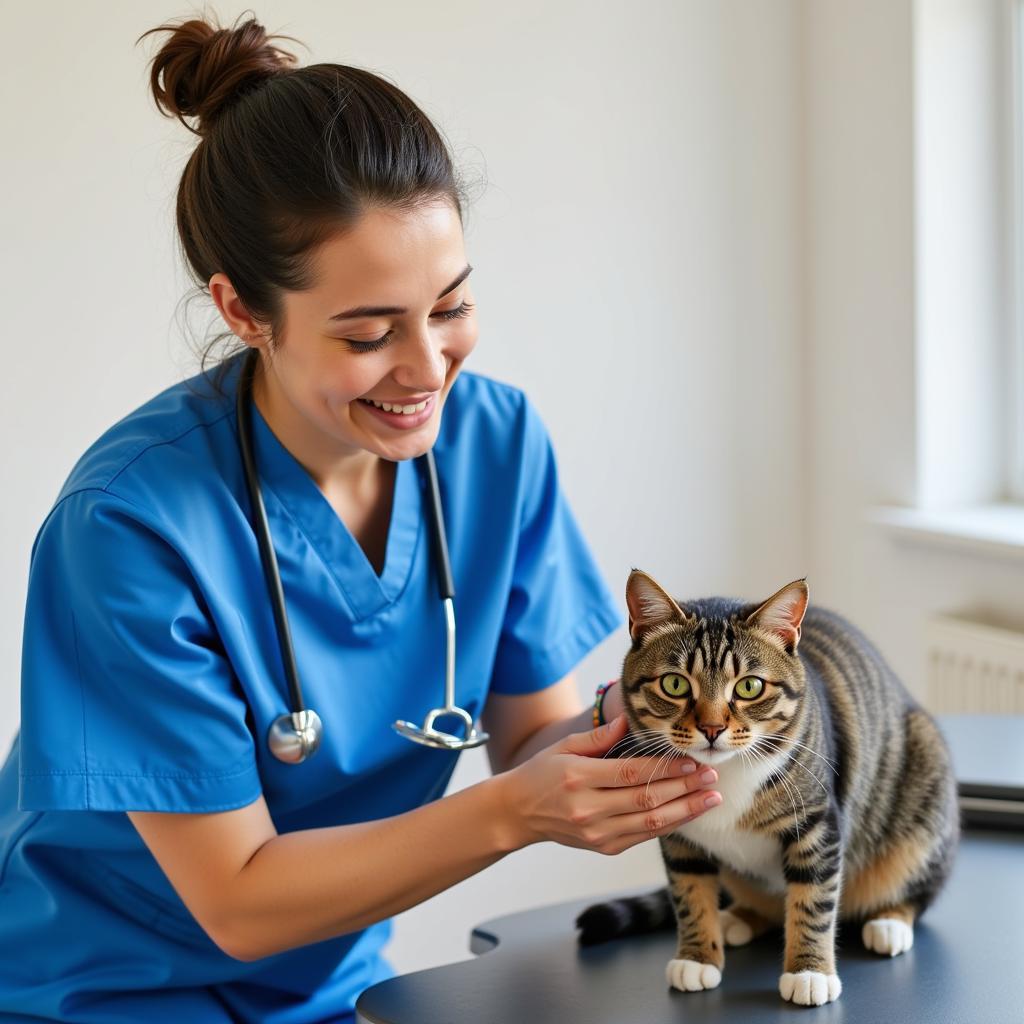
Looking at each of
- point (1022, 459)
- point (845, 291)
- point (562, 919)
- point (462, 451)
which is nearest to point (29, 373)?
point (462, 451)

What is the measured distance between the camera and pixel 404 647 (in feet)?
4.63

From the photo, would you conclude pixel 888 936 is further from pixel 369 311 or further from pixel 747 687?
pixel 369 311

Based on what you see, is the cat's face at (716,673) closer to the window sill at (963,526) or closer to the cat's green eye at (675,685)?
the cat's green eye at (675,685)

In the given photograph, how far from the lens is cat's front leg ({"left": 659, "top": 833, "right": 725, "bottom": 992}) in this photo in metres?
1.12

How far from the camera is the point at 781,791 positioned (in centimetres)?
110

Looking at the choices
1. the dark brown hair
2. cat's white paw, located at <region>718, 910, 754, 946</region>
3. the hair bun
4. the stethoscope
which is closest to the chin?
cat's white paw, located at <region>718, 910, 754, 946</region>

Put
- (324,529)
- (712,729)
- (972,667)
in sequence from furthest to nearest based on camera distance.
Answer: (972,667), (324,529), (712,729)

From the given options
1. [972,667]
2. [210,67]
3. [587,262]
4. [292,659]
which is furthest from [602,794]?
[587,262]

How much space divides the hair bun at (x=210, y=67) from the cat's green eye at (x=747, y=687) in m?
0.75

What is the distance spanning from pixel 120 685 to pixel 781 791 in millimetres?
577

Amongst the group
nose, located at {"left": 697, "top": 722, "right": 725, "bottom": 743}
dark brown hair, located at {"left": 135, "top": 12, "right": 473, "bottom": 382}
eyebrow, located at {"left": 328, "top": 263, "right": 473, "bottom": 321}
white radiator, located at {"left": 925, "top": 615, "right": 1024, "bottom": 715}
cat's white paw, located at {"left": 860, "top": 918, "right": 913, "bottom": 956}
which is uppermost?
dark brown hair, located at {"left": 135, "top": 12, "right": 473, "bottom": 382}

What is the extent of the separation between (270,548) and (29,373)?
3.29ft

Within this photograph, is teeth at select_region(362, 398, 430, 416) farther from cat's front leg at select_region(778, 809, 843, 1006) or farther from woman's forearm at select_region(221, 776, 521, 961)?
cat's front leg at select_region(778, 809, 843, 1006)

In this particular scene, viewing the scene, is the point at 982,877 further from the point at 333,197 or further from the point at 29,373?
the point at 29,373
